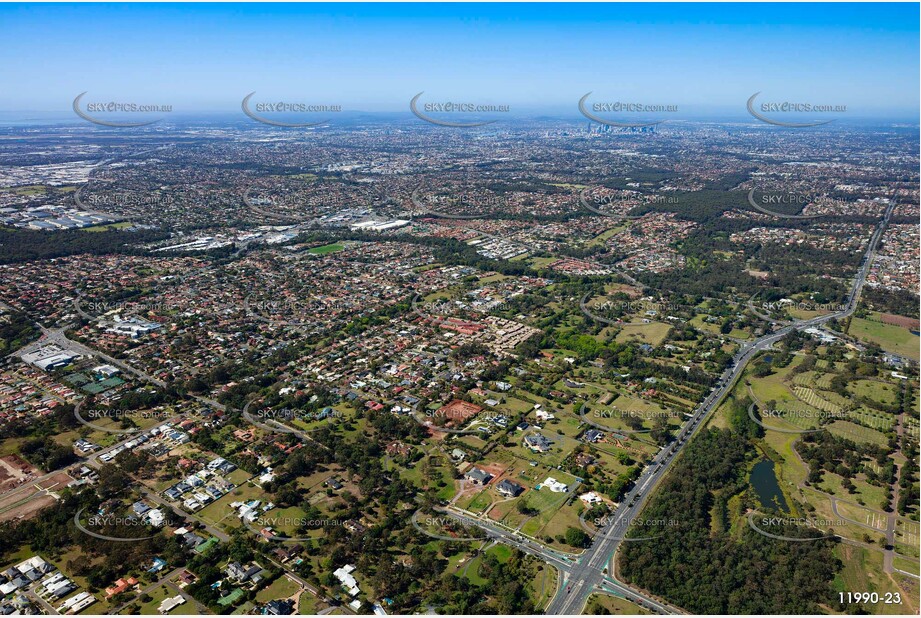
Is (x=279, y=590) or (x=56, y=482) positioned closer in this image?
(x=279, y=590)

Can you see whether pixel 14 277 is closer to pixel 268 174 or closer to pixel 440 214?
pixel 440 214

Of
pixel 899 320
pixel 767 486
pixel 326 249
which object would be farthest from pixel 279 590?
pixel 899 320

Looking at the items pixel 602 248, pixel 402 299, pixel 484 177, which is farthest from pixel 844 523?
pixel 484 177

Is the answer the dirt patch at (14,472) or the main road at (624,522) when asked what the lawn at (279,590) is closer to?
the main road at (624,522)

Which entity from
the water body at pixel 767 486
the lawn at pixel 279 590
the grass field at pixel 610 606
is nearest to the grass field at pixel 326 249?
the lawn at pixel 279 590

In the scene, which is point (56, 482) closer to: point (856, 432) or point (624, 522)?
point (624, 522)

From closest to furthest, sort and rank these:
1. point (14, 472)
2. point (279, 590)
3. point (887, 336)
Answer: point (279, 590), point (14, 472), point (887, 336)
